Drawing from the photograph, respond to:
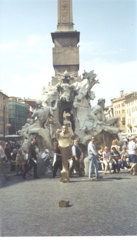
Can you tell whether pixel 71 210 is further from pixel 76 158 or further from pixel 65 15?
pixel 65 15

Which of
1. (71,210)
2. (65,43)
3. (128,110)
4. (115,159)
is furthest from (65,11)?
(128,110)

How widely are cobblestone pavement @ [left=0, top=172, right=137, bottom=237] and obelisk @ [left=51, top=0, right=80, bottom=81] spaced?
11562 millimetres

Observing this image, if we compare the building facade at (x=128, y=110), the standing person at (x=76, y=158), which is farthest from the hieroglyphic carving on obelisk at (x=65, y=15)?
the building facade at (x=128, y=110)

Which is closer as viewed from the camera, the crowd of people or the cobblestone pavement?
the cobblestone pavement

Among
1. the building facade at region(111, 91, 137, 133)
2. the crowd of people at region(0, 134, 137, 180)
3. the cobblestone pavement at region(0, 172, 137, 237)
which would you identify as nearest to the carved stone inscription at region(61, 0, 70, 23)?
the crowd of people at region(0, 134, 137, 180)

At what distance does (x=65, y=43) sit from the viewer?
1817 cm

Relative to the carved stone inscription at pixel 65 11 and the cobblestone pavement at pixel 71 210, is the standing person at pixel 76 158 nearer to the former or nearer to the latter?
the cobblestone pavement at pixel 71 210

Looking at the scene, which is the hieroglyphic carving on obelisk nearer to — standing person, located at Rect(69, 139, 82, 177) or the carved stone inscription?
the carved stone inscription

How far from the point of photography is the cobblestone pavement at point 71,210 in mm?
3732

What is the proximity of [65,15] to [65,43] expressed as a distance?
4.79ft

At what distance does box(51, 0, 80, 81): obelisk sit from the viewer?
17875mm

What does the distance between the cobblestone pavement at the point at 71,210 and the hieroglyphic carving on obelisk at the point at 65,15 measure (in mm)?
12582

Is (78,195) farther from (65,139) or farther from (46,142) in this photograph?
(46,142)

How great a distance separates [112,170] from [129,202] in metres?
5.08
